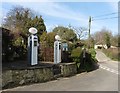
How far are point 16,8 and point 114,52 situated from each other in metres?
21.2

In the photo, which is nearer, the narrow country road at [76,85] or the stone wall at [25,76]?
the stone wall at [25,76]

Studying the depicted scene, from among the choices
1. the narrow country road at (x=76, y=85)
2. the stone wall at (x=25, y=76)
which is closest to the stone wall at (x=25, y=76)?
the stone wall at (x=25, y=76)

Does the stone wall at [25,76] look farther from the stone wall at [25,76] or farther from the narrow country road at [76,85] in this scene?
the narrow country road at [76,85]

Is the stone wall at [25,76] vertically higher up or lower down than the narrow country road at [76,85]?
higher up

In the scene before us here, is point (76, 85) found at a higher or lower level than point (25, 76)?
lower

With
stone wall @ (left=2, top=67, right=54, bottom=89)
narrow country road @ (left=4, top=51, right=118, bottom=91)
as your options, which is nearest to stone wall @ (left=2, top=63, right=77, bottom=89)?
stone wall @ (left=2, top=67, right=54, bottom=89)

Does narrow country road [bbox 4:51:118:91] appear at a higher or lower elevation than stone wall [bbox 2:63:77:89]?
lower

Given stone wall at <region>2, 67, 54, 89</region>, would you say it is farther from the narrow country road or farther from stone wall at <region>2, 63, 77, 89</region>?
the narrow country road

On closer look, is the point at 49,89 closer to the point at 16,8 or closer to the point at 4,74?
the point at 4,74

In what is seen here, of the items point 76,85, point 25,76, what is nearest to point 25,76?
point 25,76

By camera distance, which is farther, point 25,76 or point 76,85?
point 76,85

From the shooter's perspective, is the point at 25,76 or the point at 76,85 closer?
the point at 25,76

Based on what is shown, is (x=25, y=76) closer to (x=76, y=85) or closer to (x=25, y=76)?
(x=25, y=76)

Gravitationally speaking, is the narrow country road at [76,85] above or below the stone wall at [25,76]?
below
